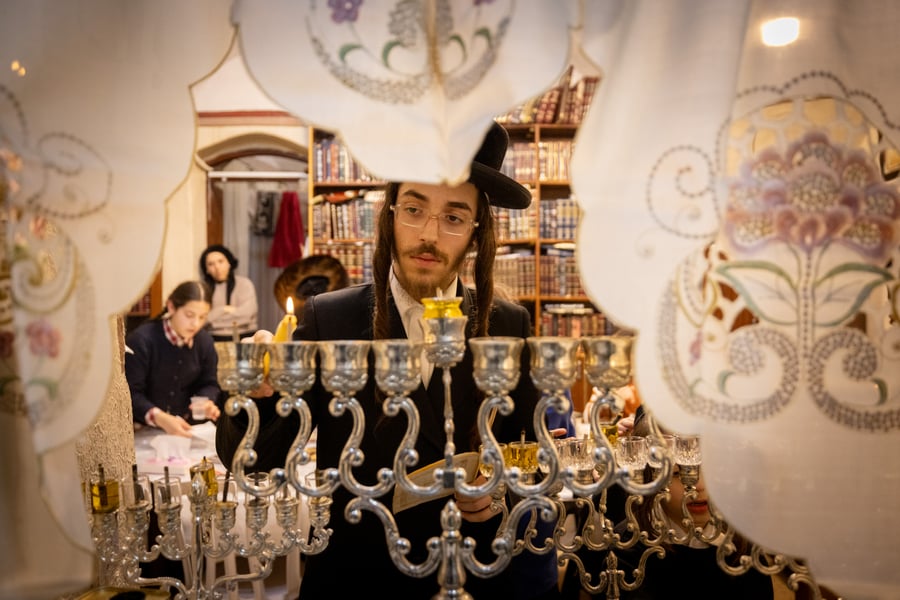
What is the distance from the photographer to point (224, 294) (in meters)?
5.01

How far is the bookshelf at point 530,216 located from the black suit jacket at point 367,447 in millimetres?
2853

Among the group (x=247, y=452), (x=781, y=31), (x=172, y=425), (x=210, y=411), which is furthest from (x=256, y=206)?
(x=781, y=31)

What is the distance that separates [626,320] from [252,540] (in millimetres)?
808

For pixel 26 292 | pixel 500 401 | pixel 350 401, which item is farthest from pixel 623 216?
pixel 26 292

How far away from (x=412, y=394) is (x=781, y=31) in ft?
3.34

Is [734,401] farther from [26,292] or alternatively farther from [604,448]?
[26,292]

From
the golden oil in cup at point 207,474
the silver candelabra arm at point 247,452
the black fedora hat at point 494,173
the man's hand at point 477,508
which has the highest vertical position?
the black fedora hat at point 494,173

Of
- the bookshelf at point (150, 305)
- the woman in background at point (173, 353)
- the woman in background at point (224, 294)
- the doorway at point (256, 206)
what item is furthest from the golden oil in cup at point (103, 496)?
the doorway at point (256, 206)

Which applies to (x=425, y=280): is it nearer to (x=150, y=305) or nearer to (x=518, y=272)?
(x=518, y=272)

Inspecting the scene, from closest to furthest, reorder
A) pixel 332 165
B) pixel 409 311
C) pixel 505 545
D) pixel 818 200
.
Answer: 1. pixel 818 200
2. pixel 505 545
3. pixel 409 311
4. pixel 332 165

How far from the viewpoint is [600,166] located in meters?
0.97

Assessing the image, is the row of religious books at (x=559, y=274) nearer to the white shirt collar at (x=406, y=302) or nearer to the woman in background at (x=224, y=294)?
the woman in background at (x=224, y=294)

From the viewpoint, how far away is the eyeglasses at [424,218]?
156 cm

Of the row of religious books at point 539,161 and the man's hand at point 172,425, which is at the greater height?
the row of religious books at point 539,161
